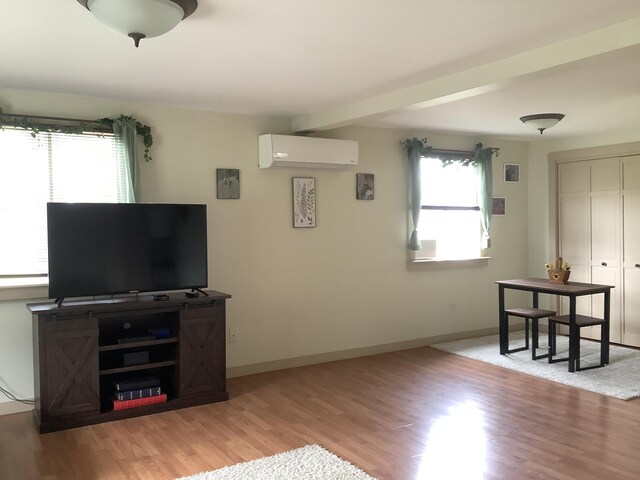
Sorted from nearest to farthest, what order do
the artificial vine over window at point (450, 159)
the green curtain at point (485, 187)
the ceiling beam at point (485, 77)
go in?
the ceiling beam at point (485, 77)
the artificial vine over window at point (450, 159)
the green curtain at point (485, 187)

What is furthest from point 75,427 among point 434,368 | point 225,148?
point 434,368

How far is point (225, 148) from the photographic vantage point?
5047 mm

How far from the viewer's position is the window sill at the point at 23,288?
410cm

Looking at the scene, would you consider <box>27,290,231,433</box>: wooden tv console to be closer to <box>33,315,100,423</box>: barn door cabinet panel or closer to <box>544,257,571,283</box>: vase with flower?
<box>33,315,100,423</box>: barn door cabinet panel

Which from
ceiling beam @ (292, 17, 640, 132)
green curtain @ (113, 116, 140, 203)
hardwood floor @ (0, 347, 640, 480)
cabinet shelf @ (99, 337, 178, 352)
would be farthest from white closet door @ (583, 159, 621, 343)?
green curtain @ (113, 116, 140, 203)

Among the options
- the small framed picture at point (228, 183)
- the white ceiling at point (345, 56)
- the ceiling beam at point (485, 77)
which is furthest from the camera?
the small framed picture at point (228, 183)

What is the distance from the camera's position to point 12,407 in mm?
4156

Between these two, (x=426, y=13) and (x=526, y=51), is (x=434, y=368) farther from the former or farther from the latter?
(x=426, y=13)

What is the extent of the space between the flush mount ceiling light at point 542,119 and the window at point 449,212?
48.8 inches

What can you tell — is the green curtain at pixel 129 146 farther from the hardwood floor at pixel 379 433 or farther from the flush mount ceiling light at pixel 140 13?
the flush mount ceiling light at pixel 140 13

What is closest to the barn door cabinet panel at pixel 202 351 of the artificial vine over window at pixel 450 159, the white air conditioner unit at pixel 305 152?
the white air conditioner unit at pixel 305 152

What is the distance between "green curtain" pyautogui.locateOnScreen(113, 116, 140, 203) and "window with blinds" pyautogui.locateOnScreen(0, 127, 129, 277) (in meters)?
0.07

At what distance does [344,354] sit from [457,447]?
2.34 metres

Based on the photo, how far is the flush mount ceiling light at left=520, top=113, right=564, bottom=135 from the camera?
17.0 feet
